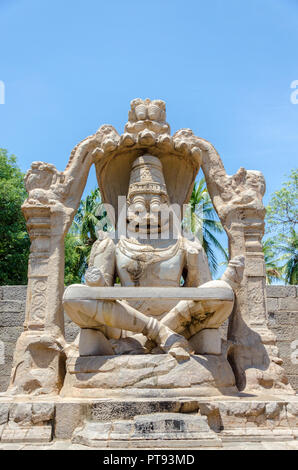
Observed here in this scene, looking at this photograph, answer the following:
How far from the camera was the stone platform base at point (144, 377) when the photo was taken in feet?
13.3

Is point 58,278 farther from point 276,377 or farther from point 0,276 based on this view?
point 0,276

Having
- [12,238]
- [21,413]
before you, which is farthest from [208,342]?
[12,238]

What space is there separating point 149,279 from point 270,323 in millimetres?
2820

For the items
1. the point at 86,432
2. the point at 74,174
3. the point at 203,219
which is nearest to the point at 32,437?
the point at 86,432

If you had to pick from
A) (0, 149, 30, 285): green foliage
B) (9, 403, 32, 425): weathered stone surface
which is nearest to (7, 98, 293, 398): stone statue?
(9, 403, 32, 425): weathered stone surface

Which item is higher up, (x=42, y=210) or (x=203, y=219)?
(x=203, y=219)

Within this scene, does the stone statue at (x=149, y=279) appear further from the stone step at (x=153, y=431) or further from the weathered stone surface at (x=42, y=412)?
the stone step at (x=153, y=431)

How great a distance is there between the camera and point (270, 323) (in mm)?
7156

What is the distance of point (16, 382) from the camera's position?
500cm

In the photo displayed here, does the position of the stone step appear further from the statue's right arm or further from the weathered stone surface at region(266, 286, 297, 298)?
the weathered stone surface at region(266, 286, 297, 298)

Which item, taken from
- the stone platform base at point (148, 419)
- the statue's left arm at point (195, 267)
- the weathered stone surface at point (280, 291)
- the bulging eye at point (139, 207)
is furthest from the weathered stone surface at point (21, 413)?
the weathered stone surface at point (280, 291)

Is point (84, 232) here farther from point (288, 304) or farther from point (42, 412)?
point (42, 412)

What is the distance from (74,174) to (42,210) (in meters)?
0.66
